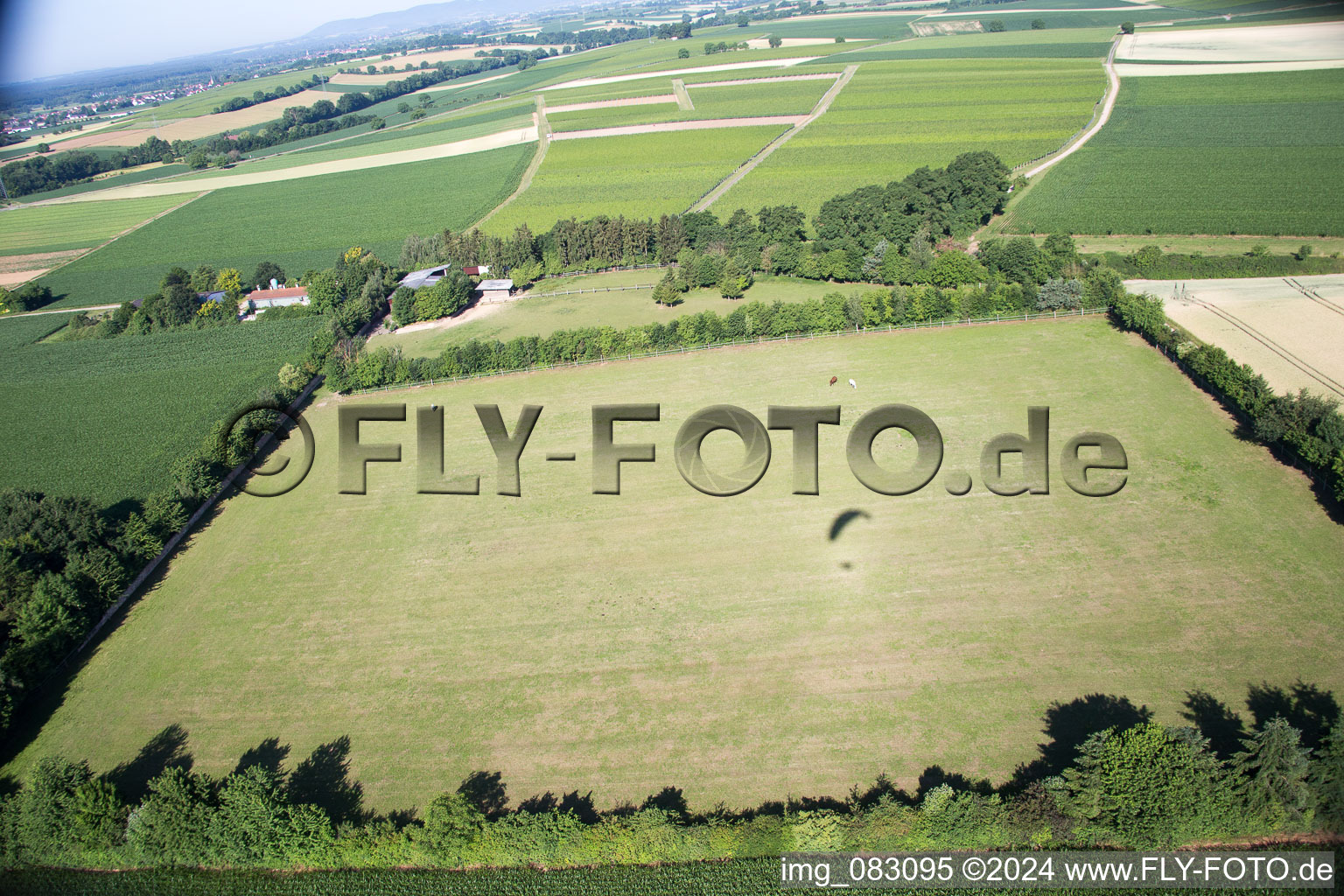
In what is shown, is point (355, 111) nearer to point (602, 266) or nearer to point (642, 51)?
point (642, 51)

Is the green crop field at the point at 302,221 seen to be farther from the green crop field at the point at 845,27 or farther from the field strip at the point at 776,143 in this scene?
the green crop field at the point at 845,27

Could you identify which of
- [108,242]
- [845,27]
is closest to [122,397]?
[108,242]

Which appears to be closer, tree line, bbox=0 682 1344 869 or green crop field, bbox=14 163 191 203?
tree line, bbox=0 682 1344 869

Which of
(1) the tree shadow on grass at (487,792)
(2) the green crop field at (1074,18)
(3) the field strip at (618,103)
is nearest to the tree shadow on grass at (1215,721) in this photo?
(1) the tree shadow on grass at (487,792)

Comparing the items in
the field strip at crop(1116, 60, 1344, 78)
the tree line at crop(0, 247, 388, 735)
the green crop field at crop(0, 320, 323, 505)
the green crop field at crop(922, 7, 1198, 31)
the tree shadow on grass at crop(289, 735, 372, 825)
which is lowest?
the tree shadow on grass at crop(289, 735, 372, 825)

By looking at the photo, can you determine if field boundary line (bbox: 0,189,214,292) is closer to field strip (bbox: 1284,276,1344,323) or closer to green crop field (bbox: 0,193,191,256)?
green crop field (bbox: 0,193,191,256)

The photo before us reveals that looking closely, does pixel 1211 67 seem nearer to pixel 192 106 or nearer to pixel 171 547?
pixel 171 547

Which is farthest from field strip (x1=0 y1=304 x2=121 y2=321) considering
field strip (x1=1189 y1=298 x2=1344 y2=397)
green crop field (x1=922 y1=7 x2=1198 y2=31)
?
green crop field (x1=922 y1=7 x2=1198 y2=31)

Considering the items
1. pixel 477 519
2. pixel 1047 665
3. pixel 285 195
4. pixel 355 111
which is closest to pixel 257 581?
pixel 477 519
